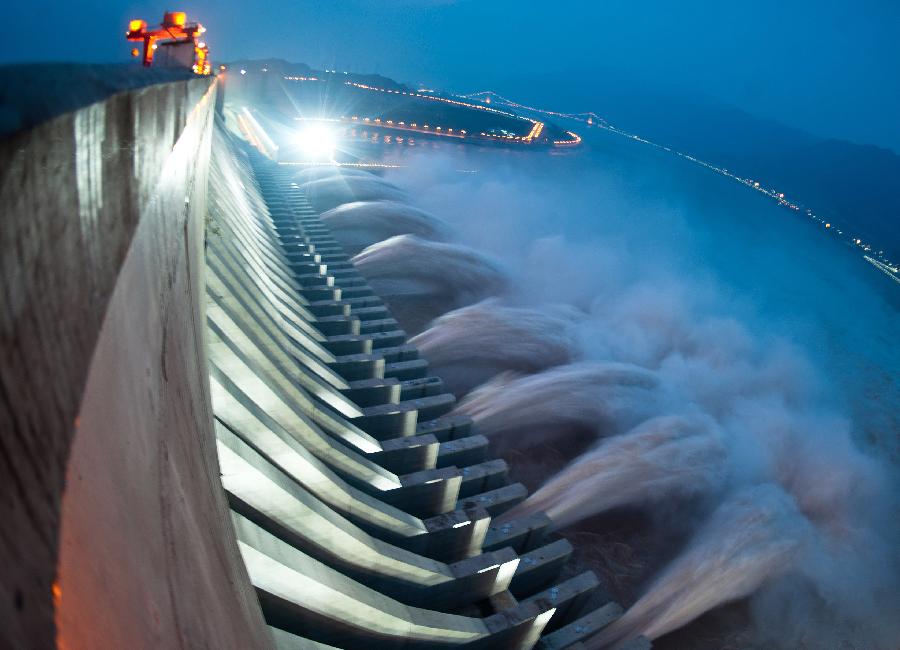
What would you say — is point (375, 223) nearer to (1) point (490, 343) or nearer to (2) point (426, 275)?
(2) point (426, 275)

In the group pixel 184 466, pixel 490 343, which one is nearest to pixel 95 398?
pixel 184 466

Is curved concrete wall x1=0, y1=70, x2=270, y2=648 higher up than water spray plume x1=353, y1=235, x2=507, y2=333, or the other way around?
water spray plume x1=353, y1=235, x2=507, y2=333

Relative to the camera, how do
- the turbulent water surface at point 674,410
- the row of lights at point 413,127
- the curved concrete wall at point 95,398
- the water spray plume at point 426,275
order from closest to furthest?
the curved concrete wall at point 95,398 < the turbulent water surface at point 674,410 < the water spray plume at point 426,275 < the row of lights at point 413,127

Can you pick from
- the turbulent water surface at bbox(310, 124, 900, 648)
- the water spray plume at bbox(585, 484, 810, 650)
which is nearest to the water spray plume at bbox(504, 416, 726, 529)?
the turbulent water surface at bbox(310, 124, 900, 648)

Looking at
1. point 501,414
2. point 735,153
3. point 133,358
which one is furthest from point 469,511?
point 735,153

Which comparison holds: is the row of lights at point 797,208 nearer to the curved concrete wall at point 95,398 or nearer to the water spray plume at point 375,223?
the water spray plume at point 375,223

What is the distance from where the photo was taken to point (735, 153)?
128 m

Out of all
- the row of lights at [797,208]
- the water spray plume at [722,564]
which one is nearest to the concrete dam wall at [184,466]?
the water spray plume at [722,564]

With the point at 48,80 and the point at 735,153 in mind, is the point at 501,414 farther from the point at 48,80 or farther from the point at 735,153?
the point at 735,153

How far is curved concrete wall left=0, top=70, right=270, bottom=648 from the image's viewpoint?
685 millimetres

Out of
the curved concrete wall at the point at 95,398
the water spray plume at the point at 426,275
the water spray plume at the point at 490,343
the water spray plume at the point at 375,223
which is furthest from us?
the water spray plume at the point at 375,223

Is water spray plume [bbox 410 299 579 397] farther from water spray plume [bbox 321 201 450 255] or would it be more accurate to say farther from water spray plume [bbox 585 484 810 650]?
water spray plume [bbox 321 201 450 255]

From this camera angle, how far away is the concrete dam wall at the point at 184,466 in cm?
74

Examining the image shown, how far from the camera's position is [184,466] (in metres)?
1.87
